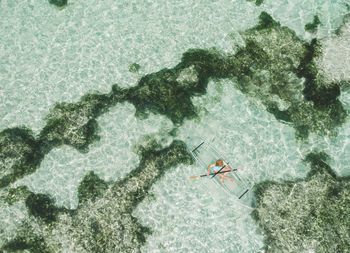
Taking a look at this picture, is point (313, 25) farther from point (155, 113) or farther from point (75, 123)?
point (75, 123)

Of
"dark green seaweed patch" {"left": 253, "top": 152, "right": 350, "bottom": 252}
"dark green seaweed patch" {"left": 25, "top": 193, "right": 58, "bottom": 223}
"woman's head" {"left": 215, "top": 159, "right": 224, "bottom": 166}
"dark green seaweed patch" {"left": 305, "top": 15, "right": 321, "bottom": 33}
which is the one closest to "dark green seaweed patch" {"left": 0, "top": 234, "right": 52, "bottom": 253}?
"dark green seaweed patch" {"left": 25, "top": 193, "right": 58, "bottom": 223}

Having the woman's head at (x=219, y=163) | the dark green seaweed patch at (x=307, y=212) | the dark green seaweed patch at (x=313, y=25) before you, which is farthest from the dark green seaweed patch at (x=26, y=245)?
the dark green seaweed patch at (x=313, y=25)

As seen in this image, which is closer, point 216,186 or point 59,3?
point 216,186

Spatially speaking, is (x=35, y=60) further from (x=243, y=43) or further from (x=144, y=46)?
(x=243, y=43)

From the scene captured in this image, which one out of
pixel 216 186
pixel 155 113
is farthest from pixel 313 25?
pixel 216 186

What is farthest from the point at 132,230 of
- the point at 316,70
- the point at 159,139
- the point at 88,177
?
the point at 316,70

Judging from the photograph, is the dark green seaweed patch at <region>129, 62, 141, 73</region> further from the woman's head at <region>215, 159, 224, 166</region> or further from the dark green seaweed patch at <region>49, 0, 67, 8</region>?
the woman's head at <region>215, 159, 224, 166</region>
